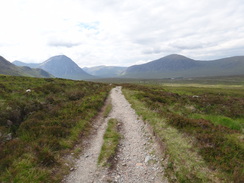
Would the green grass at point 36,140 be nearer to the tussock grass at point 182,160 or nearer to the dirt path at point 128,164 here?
the dirt path at point 128,164

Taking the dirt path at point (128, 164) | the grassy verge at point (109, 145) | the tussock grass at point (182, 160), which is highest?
the tussock grass at point (182, 160)

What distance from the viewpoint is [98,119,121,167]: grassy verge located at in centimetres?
678

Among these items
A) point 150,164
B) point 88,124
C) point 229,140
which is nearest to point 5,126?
point 88,124

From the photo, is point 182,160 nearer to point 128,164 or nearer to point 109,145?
point 128,164

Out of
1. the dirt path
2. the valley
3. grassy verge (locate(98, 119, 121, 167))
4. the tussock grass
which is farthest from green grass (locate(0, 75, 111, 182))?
the tussock grass

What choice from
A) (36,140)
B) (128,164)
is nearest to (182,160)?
(128,164)

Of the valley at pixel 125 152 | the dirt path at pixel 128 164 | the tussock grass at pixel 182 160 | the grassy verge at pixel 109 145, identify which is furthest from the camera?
the grassy verge at pixel 109 145

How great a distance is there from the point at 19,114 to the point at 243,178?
13.9 meters

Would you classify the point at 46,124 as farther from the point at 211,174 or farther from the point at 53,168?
the point at 211,174

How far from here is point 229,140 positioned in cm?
735

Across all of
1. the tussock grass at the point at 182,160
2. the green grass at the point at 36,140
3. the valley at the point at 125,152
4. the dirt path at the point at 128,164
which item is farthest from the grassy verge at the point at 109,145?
the tussock grass at the point at 182,160

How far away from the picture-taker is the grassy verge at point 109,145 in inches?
267

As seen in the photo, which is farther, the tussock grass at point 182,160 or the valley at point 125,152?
the valley at point 125,152

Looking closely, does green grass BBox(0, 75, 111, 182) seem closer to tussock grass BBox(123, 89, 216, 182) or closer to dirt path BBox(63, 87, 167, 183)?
dirt path BBox(63, 87, 167, 183)
